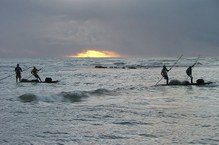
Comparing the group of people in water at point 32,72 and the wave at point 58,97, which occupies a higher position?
the group of people in water at point 32,72

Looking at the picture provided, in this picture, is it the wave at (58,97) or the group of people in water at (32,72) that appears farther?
the group of people in water at (32,72)

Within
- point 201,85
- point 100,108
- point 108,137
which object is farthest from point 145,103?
point 201,85

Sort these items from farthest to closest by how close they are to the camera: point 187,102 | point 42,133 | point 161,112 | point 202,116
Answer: point 187,102
point 161,112
point 202,116
point 42,133

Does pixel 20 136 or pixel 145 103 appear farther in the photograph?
pixel 145 103

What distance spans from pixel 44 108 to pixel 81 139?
277 inches

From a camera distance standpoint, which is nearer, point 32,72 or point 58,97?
point 58,97

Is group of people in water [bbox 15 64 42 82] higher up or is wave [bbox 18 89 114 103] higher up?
group of people in water [bbox 15 64 42 82]

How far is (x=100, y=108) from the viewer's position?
1738 centimetres

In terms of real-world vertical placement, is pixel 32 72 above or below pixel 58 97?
above

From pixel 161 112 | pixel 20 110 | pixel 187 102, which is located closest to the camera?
pixel 161 112

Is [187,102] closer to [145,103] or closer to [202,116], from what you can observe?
[145,103]

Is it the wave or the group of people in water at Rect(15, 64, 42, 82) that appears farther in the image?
the group of people in water at Rect(15, 64, 42, 82)

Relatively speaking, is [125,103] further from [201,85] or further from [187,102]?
[201,85]

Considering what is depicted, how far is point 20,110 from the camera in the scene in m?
16.5
